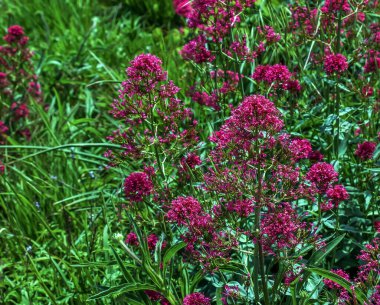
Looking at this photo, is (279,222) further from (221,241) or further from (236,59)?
(236,59)

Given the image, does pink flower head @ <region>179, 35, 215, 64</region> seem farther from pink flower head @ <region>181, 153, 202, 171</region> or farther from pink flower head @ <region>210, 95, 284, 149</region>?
pink flower head @ <region>210, 95, 284, 149</region>

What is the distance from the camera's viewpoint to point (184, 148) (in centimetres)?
306

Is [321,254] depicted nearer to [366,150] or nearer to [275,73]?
[366,150]

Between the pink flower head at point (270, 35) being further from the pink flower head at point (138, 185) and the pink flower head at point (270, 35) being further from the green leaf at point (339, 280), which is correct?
the green leaf at point (339, 280)

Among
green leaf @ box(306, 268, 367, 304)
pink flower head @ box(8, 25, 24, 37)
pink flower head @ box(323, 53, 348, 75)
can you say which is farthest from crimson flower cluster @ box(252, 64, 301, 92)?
pink flower head @ box(8, 25, 24, 37)

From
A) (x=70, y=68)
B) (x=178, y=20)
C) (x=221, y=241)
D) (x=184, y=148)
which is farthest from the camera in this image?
(x=178, y=20)

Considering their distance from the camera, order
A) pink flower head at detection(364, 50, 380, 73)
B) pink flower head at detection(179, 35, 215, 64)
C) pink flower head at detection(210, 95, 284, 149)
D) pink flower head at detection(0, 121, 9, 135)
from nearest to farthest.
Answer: pink flower head at detection(210, 95, 284, 149), pink flower head at detection(179, 35, 215, 64), pink flower head at detection(364, 50, 380, 73), pink flower head at detection(0, 121, 9, 135)

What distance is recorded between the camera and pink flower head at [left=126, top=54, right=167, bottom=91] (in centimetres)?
282

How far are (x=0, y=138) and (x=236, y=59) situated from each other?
2.25 metres

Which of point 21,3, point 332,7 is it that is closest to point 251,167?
point 332,7

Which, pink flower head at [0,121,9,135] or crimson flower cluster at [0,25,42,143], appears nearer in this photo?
pink flower head at [0,121,9,135]

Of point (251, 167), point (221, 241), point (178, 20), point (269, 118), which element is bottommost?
point (178, 20)

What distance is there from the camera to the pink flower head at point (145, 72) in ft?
9.25

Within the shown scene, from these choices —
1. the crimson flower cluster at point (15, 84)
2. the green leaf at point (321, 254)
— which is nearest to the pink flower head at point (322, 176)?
the green leaf at point (321, 254)
